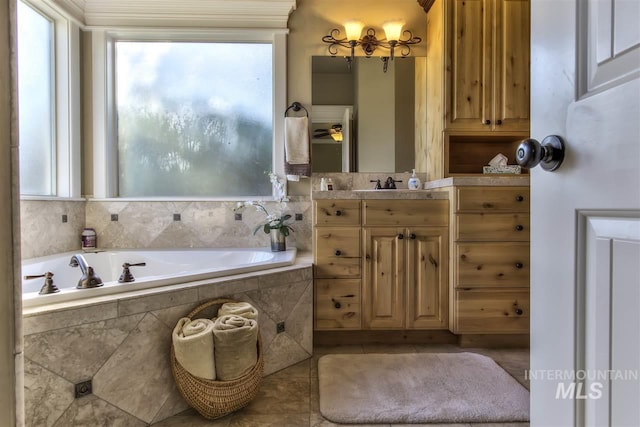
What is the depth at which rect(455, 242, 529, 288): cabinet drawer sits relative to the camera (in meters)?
1.97

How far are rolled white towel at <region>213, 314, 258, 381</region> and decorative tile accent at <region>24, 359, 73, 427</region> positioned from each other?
20.8 inches

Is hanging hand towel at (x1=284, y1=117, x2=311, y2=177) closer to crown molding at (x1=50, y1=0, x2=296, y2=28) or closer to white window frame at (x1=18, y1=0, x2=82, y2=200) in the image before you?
crown molding at (x1=50, y1=0, x2=296, y2=28)

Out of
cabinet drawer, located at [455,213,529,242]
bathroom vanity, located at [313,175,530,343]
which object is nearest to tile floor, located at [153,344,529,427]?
bathroom vanity, located at [313,175,530,343]

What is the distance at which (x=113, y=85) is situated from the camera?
2.53m

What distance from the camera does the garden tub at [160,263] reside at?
166cm

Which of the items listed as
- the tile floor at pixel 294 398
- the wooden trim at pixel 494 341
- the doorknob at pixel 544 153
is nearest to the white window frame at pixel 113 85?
the tile floor at pixel 294 398

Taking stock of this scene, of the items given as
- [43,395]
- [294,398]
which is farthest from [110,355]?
[294,398]

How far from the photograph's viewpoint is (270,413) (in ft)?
4.65

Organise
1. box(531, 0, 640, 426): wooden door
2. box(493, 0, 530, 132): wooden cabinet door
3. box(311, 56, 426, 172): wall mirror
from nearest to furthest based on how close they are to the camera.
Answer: box(531, 0, 640, 426): wooden door < box(493, 0, 530, 132): wooden cabinet door < box(311, 56, 426, 172): wall mirror

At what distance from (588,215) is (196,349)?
1310mm

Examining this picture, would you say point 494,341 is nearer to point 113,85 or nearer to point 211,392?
point 211,392

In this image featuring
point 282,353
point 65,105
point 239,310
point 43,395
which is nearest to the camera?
point 43,395

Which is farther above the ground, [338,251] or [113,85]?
[113,85]

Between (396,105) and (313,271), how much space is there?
1498mm
